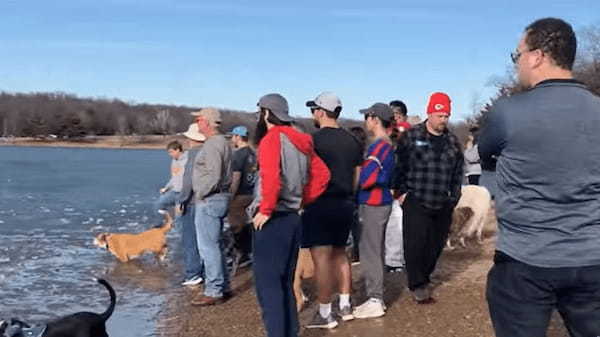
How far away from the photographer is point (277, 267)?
4.95 m

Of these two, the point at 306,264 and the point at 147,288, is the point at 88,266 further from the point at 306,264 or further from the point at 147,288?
the point at 306,264

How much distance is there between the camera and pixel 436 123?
6.41m

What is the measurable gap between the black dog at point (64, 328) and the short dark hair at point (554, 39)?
295 centimetres

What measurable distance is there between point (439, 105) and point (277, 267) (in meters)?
2.27

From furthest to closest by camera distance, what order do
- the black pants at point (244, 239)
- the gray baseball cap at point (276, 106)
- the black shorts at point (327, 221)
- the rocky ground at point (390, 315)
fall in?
the black pants at point (244, 239), the rocky ground at point (390, 315), the black shorts at point (327, 221), the gray baseball cap at point (276, 106)

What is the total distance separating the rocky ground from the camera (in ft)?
20.2

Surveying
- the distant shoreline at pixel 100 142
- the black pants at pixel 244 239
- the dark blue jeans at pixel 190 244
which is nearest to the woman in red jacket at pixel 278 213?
the dark blue jeans at pixel 190 244

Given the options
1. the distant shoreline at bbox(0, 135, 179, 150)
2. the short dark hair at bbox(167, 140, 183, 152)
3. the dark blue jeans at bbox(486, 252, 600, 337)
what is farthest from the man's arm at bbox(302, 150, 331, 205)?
the distant shoreline at bbox(0, 135, 179, 150)

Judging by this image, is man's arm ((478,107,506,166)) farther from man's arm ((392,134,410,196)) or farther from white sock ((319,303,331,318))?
man's arm ((392,134,410,196))

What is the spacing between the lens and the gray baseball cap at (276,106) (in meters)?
5.13

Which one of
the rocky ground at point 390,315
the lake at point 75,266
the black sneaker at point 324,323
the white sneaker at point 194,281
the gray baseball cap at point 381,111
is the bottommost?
the lake at point 75,266

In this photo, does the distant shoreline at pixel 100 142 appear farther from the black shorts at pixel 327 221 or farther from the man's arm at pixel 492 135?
the man's arm at pixel 492 135

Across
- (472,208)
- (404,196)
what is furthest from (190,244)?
(472,208)

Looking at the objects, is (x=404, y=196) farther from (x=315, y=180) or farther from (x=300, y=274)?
(x=315, y=180)
